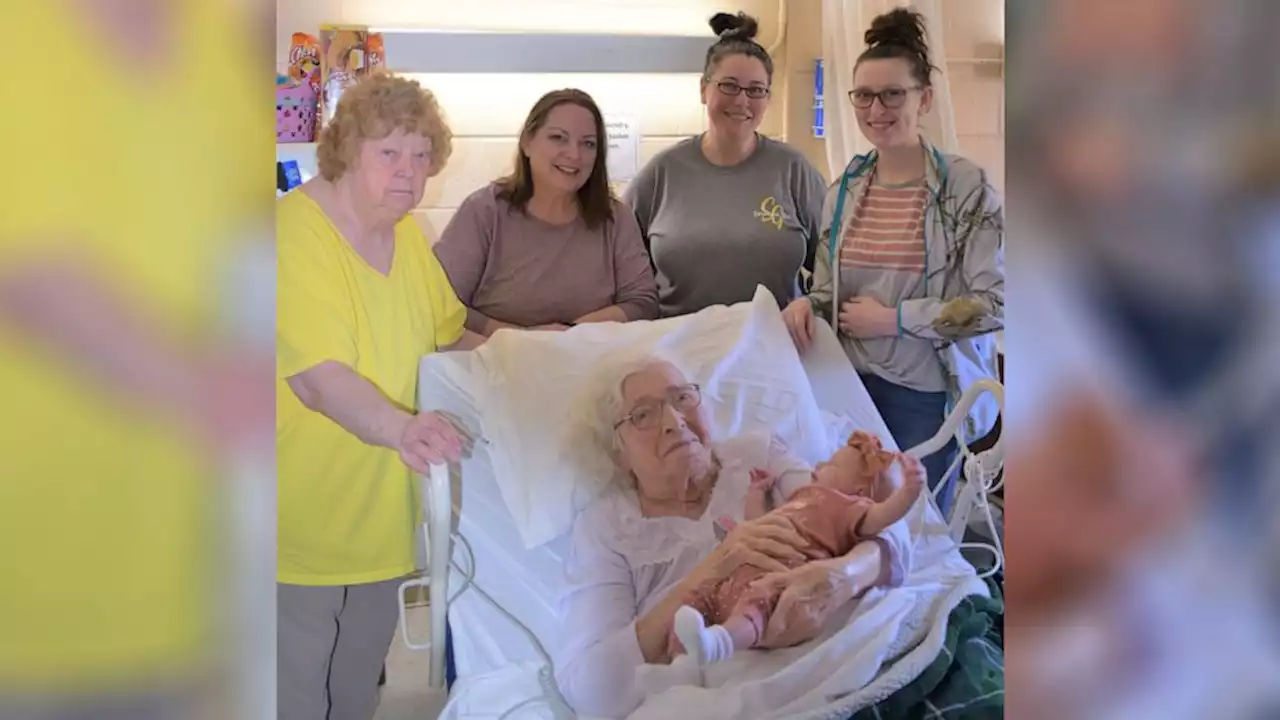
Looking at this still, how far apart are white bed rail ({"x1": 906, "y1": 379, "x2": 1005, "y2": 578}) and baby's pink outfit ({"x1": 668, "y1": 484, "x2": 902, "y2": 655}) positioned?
76 mm

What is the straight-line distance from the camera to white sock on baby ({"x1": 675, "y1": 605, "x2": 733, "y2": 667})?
31.4 inches

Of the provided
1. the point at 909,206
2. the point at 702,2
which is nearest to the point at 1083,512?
the point at 909,206

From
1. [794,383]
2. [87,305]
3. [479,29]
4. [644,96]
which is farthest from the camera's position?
[794,383]

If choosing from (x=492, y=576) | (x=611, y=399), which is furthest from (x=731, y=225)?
(x=492, y=576)

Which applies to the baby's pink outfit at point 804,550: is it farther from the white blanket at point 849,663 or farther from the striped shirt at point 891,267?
the striped shirt at point 891,267

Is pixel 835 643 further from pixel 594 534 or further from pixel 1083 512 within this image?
pixel 1083 512

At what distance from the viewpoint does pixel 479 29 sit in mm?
807

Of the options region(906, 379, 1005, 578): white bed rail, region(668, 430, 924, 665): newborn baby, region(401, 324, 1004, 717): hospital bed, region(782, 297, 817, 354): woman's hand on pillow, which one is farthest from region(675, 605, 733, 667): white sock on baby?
region(782, 297, 817, 354): woman's hand on pillow

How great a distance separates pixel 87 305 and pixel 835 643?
2.11 ft

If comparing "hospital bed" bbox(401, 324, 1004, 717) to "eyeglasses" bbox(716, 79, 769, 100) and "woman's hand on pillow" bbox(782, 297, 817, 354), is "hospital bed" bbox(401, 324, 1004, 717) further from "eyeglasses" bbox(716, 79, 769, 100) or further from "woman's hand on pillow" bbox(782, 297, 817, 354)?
"eyeglasses" bbox(716, 79, 769, 100)

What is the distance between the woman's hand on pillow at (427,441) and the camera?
743 mm

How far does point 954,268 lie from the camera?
870mm

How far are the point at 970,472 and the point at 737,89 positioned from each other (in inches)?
17.2

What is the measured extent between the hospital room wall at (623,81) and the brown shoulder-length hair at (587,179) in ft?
0.04
